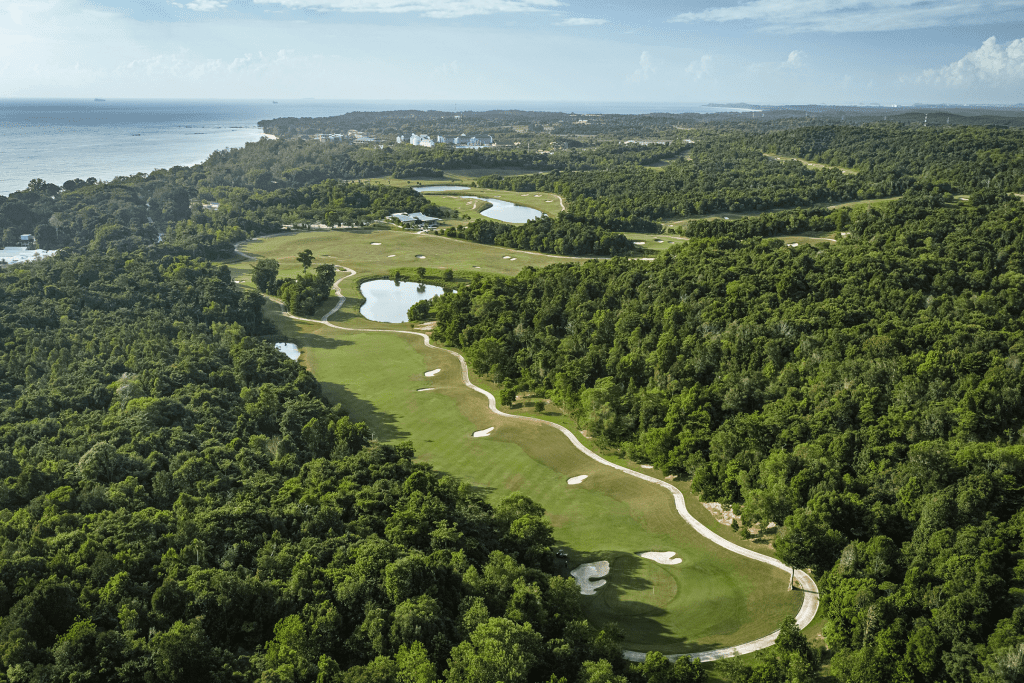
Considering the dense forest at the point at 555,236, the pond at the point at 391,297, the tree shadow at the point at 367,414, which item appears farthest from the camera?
the dense forest at the point at 555,236

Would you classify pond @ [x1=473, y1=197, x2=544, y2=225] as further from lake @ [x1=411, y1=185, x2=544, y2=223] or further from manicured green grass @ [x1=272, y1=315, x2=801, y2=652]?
manicured green grass @ [x1=272, y1=315, x2=801, y2=652]

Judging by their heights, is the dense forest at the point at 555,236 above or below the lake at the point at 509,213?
below

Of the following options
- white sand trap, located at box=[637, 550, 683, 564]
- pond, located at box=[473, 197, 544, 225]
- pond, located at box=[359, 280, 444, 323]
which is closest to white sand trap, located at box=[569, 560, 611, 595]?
white sand trap, located at box=[637, 550, 683, 564]

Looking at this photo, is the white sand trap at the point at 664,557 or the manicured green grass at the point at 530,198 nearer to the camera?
the white sand trap at the point at 664,557

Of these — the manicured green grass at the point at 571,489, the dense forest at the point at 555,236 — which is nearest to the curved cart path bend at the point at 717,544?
the manicured green grass at the point at 571,489

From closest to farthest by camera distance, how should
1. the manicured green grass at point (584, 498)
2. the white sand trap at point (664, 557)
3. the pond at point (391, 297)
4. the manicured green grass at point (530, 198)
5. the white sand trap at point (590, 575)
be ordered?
the manicured green grass at point (584, 498), the white sand trap at point (590, 575), the white sand trap at point (664, 557), the pond at point (391, 297), the manicured green grass at point (530, 198)

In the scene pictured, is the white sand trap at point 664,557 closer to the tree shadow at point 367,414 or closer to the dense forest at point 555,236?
the tree shadow at point 367,414

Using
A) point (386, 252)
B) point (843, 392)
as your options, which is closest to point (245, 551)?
point (843, 392)

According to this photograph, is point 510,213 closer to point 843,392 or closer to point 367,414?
point 367,414
